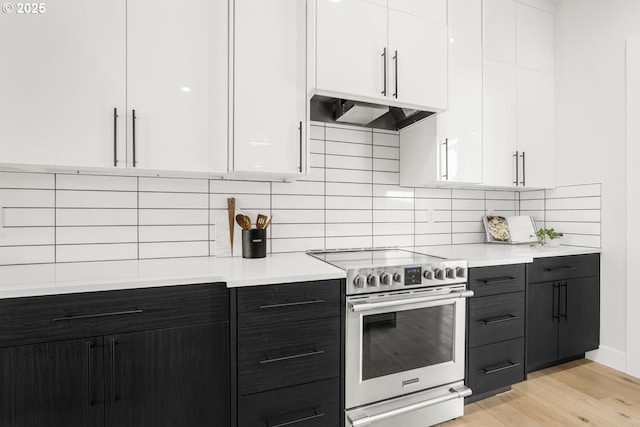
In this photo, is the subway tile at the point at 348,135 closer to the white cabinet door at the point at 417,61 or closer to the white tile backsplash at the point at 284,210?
the white tile backsplash at the point at 284,210

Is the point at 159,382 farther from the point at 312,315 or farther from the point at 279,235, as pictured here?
the point at 279,235

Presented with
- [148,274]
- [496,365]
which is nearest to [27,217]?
[148,274]

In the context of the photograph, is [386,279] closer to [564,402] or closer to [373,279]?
[373,279]

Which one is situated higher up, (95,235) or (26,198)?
(26,198)

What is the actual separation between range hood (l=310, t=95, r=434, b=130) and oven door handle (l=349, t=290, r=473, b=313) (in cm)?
117

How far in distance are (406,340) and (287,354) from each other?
67 cm

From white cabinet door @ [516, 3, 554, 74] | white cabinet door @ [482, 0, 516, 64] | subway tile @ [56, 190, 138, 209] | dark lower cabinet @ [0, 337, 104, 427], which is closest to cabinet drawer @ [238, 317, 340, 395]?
dark lower cabinet @ [0, 337, 104, 427]

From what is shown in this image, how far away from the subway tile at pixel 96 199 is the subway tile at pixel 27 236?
0.15m

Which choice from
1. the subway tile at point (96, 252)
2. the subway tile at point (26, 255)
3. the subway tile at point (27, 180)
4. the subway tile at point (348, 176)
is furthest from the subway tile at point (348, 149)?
the subway tile at point (26, 255)

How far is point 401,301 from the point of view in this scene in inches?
67.0

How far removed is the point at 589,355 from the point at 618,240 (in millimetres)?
953

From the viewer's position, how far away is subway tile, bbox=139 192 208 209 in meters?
1.90

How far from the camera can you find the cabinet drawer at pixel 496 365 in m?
1.97

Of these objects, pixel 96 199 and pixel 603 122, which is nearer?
pixel 96 199
